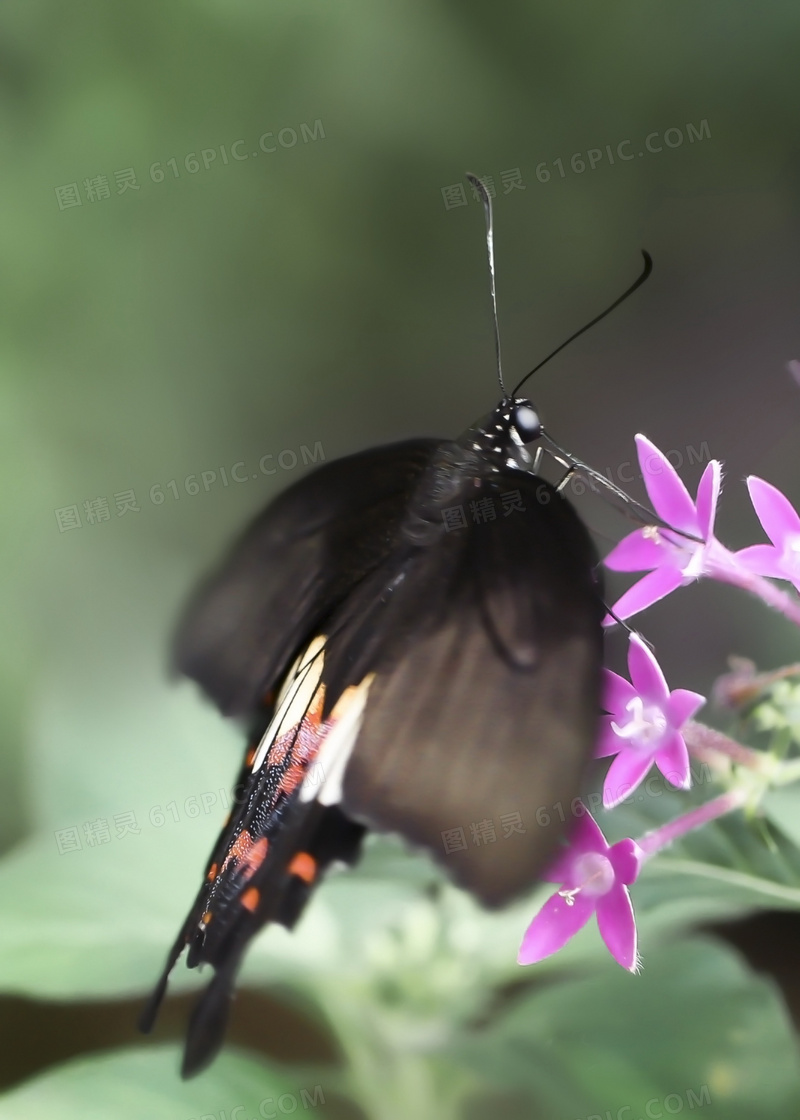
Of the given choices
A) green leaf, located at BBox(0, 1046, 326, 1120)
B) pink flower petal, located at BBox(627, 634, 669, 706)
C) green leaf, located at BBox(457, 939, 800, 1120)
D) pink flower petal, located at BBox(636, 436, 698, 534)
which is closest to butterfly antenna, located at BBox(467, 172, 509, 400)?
pink flower petal, located at BBox(636, 436, 698, 534)

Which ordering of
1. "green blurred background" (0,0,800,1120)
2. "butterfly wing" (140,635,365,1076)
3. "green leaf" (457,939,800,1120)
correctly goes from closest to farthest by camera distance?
1. "butterfly wing" (140,635,365,1076)
2. "green leaf" (457,939,800,1120)
3. "green blurred background" (0,0,800,1120)

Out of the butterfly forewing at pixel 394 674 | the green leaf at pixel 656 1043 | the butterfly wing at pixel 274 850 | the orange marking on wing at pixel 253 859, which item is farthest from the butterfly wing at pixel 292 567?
the green leaf at pixel 656 1043

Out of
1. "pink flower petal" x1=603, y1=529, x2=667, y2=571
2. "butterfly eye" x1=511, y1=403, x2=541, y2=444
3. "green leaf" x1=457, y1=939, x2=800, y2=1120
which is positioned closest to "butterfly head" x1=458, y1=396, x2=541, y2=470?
"butterfly eye" x1=511, y1=403, x2=541, y2=444

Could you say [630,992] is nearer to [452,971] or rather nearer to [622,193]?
[452,971]

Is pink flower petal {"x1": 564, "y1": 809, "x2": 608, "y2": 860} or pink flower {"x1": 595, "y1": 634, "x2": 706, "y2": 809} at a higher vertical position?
pink flower {"x1": 595, "y1": 634, "x2": 706, "y2": 809}

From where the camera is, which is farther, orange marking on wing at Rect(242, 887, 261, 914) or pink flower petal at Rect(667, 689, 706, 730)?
orange marking on wing at Rect(242, 887, 261, 914)

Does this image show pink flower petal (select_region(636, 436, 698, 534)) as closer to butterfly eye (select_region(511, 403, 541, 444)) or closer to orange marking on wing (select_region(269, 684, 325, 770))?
butterfly eye (select_region(511, 403, 541, 444))

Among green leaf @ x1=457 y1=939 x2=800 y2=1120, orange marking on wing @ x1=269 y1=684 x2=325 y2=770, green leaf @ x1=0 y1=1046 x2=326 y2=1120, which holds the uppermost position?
orange marking on wing @ x1=269 y1=684 x2=325 y2=770

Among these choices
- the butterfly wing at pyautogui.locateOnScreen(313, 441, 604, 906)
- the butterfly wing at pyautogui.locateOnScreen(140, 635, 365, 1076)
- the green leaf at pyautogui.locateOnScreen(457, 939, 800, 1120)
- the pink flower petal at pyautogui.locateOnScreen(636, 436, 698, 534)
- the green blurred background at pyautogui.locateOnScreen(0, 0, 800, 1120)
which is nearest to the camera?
the butterfly wing at pyautogui.locateOnScreen(313, 441, 604, 906)

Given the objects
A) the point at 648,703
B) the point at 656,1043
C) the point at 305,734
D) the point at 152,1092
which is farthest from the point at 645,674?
the point at 152,1092
